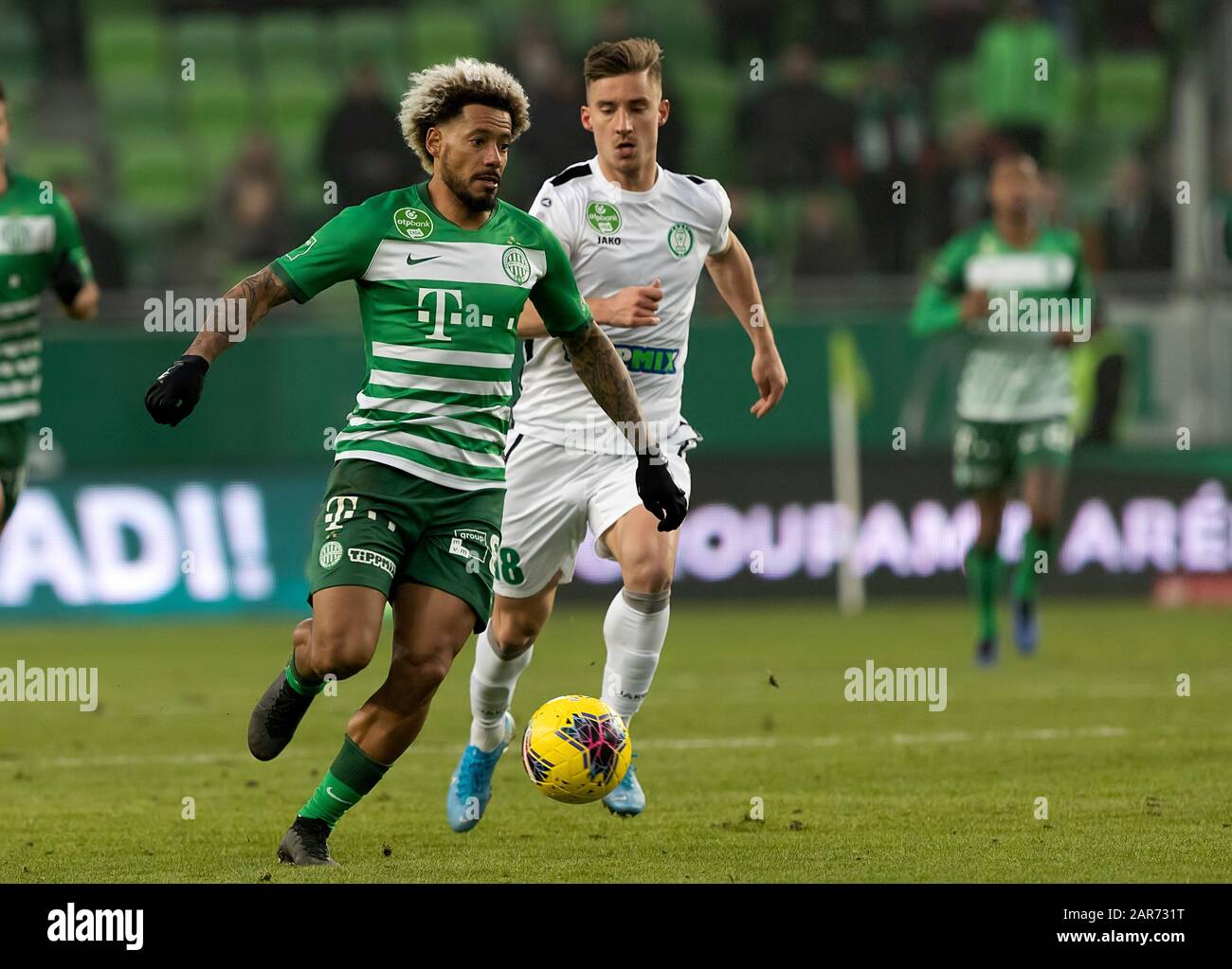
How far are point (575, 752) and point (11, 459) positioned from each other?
4492 mm

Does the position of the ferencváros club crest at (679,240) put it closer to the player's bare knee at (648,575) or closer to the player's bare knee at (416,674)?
the player's bare knee at (648,575)

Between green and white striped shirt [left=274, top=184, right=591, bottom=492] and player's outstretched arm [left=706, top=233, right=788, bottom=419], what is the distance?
5.31 ft

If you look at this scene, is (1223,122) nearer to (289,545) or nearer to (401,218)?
(289,545)

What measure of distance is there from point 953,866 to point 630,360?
7.78 feet

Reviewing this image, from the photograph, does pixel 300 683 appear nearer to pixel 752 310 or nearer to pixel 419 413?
pixel 419 413

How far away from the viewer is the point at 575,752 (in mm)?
6523

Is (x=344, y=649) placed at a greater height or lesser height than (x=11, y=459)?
lesser

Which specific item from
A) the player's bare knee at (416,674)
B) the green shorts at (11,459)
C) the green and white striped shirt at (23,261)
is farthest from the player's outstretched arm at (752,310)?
the green shorts at (11,459)

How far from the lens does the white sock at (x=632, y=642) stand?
7441 mm

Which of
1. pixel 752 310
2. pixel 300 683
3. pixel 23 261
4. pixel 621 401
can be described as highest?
pixel 23 261

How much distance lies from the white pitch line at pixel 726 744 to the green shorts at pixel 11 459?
1.52 m
